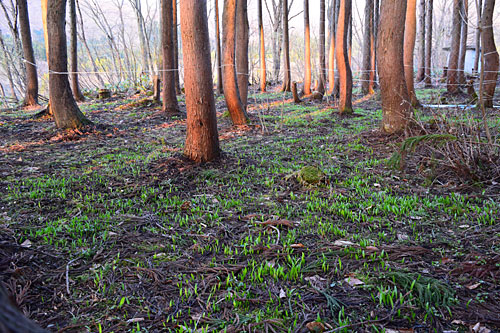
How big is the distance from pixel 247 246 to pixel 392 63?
5.38m

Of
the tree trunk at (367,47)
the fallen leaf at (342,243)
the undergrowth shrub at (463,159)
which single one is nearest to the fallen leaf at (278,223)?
the fallen leaf at (342,243)

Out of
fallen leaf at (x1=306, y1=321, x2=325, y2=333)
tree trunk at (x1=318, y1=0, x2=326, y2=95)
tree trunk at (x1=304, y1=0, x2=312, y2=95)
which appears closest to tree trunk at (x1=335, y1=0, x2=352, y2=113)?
tree trunk at (x1=318, y1=0, x2=326, y2=95)

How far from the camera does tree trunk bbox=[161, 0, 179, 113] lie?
1030cm

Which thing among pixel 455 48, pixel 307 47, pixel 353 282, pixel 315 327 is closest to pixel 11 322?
pixel 315 327

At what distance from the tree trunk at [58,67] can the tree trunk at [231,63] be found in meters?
3.78

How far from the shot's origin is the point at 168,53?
418 inches

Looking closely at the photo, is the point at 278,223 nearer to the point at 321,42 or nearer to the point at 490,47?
the point at 490,47

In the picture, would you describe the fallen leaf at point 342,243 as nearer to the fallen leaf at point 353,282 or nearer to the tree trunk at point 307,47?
the fallen leaf at point 353,282

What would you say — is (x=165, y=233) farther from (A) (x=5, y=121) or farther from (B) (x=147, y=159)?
(A) (x=5, y=121)

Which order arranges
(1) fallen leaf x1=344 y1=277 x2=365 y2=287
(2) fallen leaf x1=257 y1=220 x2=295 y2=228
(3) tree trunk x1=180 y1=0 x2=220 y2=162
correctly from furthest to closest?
(3) tree trunk x1=180 y1=0 x2=220 y2=162, (2) fallen leaf x1=257 y1=220 x2=295 y2=228, (1) fallen leaf x1=344 y1=277 x2=365 y2=287

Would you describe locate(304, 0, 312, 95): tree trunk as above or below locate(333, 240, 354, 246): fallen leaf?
above

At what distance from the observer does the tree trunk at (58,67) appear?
7539 mm

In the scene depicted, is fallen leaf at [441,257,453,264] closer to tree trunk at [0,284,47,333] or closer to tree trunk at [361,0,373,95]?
tree trunk at [0,284,47,333]

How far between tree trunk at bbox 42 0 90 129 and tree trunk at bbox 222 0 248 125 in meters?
3.78
